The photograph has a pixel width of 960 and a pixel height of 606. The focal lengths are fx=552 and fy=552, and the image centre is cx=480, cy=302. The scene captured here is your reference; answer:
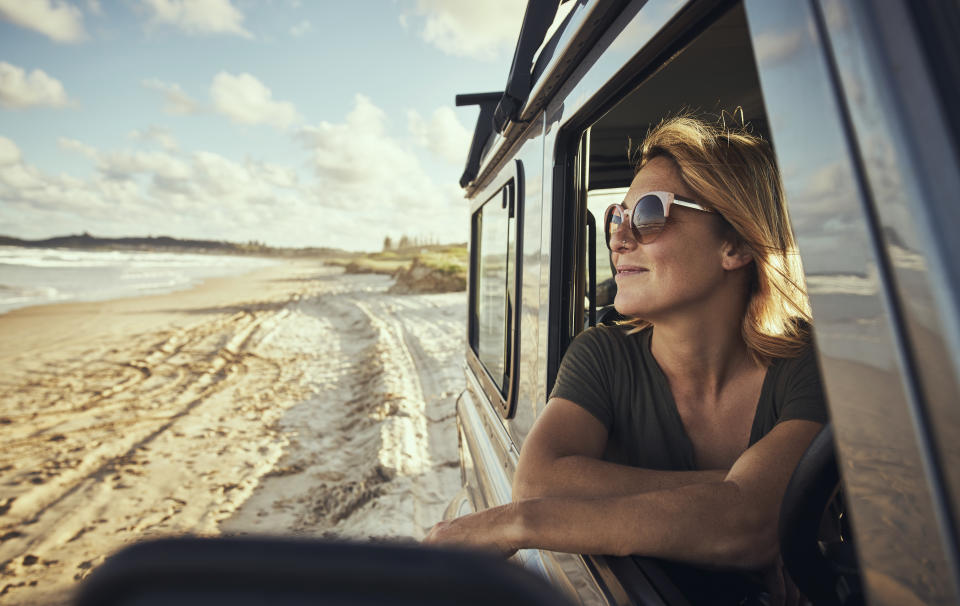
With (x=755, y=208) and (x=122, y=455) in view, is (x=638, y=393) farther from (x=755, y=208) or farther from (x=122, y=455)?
(x=122, y=455)

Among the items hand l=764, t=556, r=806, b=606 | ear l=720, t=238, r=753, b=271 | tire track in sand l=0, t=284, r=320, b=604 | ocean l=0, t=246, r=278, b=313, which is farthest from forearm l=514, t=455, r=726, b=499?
ocean l=0, t=246, r=278, b=313

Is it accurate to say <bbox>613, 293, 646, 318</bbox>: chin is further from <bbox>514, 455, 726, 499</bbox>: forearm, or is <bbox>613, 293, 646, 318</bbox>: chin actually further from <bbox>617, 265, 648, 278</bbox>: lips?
<bbox>514, 455, 726, 499</bbox>: forearm

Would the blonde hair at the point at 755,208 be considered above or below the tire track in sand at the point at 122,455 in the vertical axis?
above

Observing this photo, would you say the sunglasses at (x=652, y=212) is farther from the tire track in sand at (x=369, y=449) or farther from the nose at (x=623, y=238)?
the tire track in sand at (x=369, y=449)

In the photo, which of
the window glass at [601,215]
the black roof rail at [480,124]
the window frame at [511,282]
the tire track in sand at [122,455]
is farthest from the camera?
the tire track in sand at [122,455]

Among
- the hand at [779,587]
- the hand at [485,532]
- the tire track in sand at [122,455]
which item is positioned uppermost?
the hand at [485,532]

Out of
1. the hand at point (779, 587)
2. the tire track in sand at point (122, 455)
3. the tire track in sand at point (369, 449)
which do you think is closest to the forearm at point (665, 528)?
the hand at point (779, 587)

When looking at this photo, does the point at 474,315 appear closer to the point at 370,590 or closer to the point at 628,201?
the point at 628,201

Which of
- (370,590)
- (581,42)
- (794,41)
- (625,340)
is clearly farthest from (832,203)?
(625,340)

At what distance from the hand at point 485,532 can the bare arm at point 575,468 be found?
0.55 feet

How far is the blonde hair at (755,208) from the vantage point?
1.52 meters

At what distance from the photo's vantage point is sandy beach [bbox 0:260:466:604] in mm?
3963

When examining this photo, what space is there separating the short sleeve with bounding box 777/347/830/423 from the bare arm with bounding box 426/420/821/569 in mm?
76

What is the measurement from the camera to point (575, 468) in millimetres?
1338
